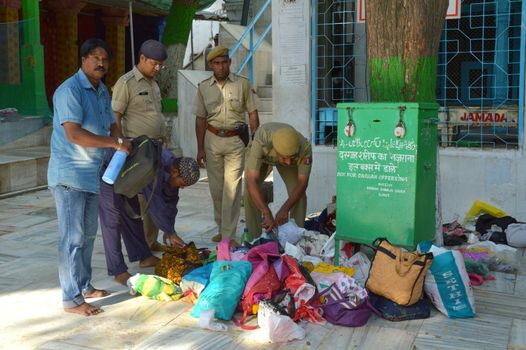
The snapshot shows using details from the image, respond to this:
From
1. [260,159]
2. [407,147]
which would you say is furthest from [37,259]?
[407,147]

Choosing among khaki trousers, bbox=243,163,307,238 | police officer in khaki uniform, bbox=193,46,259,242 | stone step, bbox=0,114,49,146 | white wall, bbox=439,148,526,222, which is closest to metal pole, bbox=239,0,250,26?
stone step, bbox=0,114,49,146

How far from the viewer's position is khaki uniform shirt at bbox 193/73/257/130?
19.9ft

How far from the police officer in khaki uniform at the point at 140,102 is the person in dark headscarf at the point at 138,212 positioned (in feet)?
1.10

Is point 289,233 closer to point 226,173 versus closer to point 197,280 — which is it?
point 226,173

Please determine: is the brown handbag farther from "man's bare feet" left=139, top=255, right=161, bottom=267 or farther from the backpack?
"man's bare feet" left=139, top=255, right=161, bottom=267

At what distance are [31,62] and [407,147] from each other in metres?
8.04

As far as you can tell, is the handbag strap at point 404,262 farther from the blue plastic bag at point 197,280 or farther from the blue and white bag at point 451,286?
the blue plastic bag at point 197,280

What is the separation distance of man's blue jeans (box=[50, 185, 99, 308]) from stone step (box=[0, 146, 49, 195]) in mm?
4924

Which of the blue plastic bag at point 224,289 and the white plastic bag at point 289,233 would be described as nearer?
the blue plastic bag at point 224,289

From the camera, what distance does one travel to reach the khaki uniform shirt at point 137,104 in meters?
5.38

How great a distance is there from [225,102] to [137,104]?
942mm

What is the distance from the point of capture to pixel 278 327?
3.78 meters

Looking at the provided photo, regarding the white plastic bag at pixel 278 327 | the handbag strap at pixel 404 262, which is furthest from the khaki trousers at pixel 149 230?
the handbag strap at pixel 404 262

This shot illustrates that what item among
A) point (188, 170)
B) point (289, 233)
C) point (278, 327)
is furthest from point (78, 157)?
point (289, 233)
